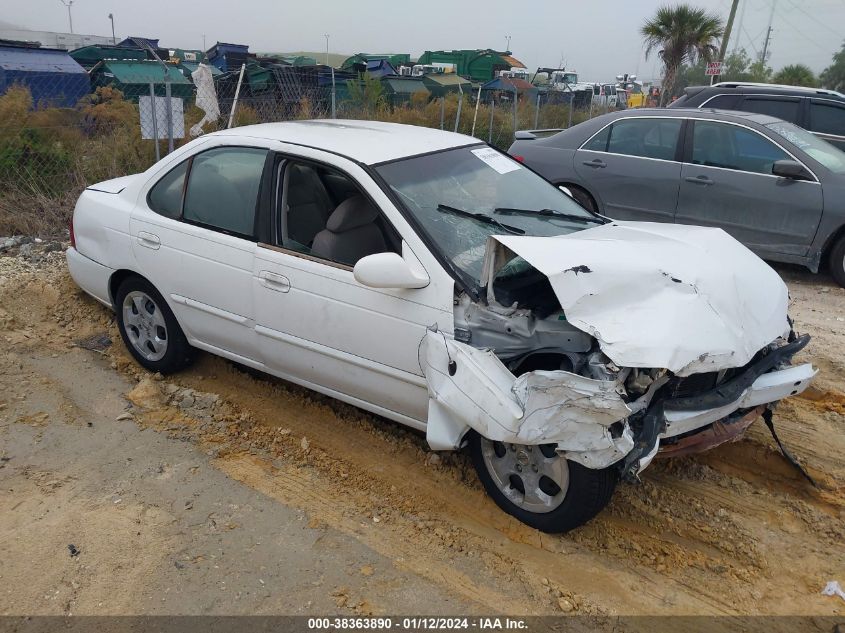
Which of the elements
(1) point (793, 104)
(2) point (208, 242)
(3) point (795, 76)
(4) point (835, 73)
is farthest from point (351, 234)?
(4) point (835, 73)

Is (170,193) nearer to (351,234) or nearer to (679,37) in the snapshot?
(351,234)

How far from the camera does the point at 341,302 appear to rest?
3.45m

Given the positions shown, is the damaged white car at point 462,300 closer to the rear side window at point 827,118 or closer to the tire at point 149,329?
the tire at point 149,329

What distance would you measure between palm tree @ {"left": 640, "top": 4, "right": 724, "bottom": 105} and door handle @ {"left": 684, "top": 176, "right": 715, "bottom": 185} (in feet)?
53.7

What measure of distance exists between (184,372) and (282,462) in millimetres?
1307

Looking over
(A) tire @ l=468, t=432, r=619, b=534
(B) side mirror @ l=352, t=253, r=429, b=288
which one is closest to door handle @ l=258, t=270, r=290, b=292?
(B) side mirror @ l=352, t=253, r=429, b=288

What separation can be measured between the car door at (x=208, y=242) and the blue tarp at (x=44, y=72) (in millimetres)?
10306

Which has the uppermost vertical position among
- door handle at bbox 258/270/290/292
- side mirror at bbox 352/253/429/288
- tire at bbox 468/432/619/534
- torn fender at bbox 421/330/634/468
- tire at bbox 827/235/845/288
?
side mirror at bbox 352/253/429/288

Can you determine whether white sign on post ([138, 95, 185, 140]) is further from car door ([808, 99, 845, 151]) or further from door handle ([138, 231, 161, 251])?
car door ([808, 99, 845, 151])

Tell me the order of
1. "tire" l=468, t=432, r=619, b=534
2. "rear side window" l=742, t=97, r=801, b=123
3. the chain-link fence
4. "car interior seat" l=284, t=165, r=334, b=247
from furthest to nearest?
1. "rear side window" l=742, t=97, r=801, b=123
2. the chain-link fence
3. "car interior seat" l=284, t=165, r=334, b=247
4. "tire" l=468, t=432, r=619, b=534

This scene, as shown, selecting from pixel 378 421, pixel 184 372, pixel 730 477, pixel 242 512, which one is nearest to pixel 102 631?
pixel 242 512

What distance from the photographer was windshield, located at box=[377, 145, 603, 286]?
3.43 m

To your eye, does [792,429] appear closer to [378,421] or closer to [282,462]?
[378,421]

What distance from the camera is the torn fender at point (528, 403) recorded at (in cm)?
269
